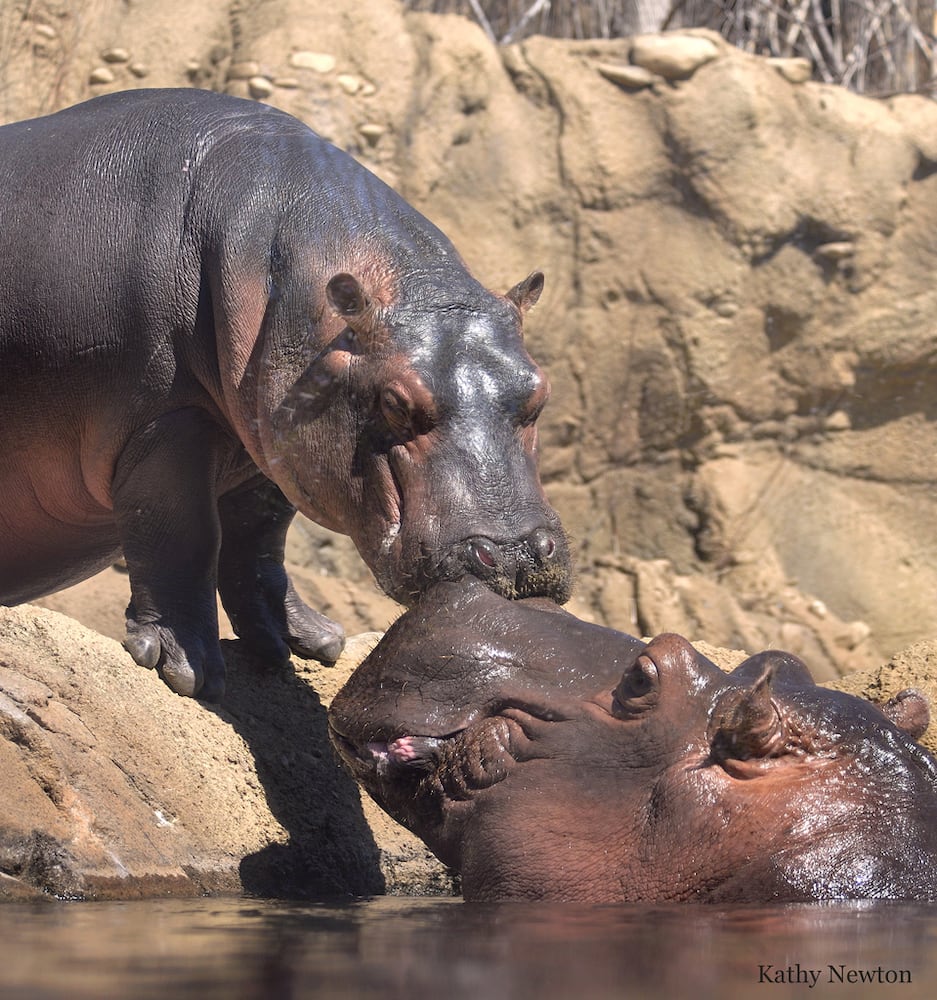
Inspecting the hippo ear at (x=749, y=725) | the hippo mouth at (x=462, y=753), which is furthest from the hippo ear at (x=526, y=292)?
the hippo ear at (x=749, y=725)

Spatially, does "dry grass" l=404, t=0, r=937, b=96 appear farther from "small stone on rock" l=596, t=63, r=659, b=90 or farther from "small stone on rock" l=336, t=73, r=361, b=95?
"small stone on rock" l=336, t=73, r=361, b=95

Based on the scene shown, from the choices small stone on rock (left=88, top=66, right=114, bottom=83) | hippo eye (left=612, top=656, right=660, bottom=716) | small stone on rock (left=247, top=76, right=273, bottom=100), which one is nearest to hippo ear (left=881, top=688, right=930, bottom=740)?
hippo eye (left=612, top=656, right=660, bottom=716)

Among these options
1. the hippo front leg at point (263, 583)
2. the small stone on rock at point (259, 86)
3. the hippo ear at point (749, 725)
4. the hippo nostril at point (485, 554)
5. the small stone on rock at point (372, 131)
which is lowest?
the small stone on rock at point (372, 131)

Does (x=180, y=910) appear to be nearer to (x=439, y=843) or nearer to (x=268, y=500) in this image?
(x=439, y=843)

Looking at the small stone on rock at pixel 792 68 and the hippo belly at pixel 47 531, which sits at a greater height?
the hippo belly at pixel 47 531

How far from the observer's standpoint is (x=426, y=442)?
4.98 m

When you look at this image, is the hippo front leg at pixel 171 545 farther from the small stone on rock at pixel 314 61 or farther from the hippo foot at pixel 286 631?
the small stone on rock at pixel 314 61

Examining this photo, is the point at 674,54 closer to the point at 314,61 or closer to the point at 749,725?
the point at 314,61

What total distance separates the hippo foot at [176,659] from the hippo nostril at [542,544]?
1243mm

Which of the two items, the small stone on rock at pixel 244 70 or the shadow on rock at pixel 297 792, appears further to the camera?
the small stone on rock at pixel 244 70

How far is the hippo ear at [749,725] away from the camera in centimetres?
361

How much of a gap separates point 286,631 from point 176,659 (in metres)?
0.74

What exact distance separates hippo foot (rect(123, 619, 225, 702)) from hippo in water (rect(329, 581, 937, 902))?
1.25 meters

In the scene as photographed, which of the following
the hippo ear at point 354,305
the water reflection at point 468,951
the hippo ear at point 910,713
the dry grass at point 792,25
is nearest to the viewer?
Result: the water reflection at point 468,951
